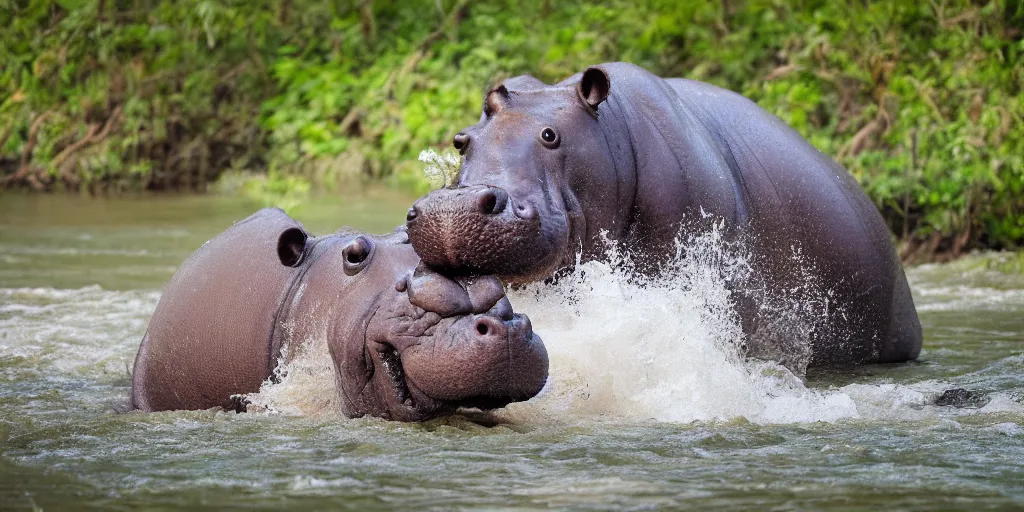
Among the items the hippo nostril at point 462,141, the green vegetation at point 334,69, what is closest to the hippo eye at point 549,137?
the hippo nostril at point 462,141

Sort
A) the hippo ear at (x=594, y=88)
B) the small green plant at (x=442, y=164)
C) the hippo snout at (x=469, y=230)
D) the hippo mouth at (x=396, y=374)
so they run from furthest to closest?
1. the small green plant at (x=442, y=164)
2. the hippo ear at (x=594, y=88)
3. the hippo mouth at (x=396, y=374)
4. the hippo snout at (x=469, y=230)

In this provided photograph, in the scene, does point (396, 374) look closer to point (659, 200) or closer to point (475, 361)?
point (475, 361)

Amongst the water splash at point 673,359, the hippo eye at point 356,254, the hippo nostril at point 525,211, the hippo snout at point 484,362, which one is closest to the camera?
the hippo snout at point 484,362

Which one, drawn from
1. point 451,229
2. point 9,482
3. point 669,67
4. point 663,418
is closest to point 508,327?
point 451,229

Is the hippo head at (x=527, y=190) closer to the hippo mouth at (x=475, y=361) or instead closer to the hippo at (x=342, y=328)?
the hippo at (x=342, y=328)

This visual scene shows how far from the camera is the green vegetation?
11312mm

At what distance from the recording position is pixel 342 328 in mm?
4512

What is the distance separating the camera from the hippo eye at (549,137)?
489 centimetres

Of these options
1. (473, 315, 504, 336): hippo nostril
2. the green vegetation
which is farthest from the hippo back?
the green vegetation

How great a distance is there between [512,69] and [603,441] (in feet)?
34.8

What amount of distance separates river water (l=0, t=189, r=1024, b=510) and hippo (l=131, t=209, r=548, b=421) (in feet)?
0.45

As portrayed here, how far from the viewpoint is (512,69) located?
47.5ft

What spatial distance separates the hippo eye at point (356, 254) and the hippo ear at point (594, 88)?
101cm

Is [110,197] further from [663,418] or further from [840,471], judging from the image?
[840,471]
